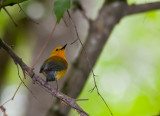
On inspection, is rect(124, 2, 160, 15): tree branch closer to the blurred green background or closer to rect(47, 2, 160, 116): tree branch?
rect(47, 2, 160, 116): tree branch

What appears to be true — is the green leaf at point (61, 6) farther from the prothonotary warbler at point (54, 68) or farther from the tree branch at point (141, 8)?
the tree branch at point (141, 8)

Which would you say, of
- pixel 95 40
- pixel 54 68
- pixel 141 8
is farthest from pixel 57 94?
pixel 141 8

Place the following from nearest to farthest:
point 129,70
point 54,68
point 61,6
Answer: point 61,6 < point 54,68 < point 129,70

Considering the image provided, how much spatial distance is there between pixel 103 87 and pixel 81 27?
11.7 ft

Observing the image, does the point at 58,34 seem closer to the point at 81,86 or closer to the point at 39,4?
the point at 39,4

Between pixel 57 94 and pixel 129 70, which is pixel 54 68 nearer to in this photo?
pixel 57 94

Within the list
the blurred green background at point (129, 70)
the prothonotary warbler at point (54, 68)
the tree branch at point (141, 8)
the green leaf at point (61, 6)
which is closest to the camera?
the green leaf at point (61, 6)

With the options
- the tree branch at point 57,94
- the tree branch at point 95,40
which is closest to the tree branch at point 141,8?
the tree branch at point 95,40

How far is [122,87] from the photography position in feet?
25.9

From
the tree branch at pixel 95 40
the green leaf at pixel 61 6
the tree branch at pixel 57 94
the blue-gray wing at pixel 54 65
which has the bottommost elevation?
the tree branch at pixel 95 40

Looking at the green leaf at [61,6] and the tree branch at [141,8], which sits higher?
the green leaf at [61,6]

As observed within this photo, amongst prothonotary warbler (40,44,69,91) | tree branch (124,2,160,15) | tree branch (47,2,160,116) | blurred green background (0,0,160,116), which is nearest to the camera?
prothonotary warbler (40,44,69,91)

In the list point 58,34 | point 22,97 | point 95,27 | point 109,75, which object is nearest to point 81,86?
point 95,27

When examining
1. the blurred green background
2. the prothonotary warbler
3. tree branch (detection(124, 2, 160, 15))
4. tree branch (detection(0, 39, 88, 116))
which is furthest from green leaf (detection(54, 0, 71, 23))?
the blurred green background
